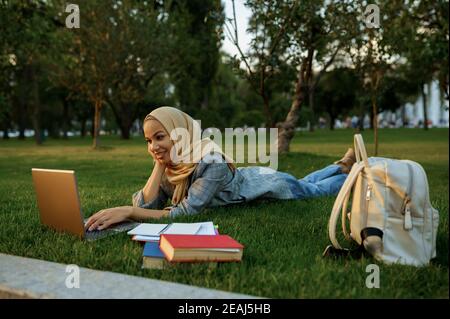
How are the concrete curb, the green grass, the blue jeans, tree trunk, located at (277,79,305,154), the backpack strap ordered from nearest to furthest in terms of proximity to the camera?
the concrete curb
the green grass
the backpack strap
the blue jeans
tree trunk, located at (277,79,305,154)

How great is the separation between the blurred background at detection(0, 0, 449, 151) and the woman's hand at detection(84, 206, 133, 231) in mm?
5077

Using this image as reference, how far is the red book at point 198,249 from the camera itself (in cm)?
305

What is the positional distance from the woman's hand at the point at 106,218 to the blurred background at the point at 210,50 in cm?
508

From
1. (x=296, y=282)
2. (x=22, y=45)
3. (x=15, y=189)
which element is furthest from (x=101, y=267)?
(x=22, y=45)

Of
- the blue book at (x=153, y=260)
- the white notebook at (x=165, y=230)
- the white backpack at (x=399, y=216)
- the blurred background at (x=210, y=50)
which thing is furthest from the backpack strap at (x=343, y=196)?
the blurred background at (x=210, y=50)

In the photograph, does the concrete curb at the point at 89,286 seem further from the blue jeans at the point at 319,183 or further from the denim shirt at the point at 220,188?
the blue jeans at the point at 319,183

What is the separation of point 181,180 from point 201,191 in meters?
0.24

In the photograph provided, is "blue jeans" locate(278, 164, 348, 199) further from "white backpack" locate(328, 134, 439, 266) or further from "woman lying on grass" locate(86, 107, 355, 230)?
"white backpack" locate(328, 134, 439, 266)

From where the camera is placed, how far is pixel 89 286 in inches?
105

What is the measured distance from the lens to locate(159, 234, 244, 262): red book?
305 centimetres

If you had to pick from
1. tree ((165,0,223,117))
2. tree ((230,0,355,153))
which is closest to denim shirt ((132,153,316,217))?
tree ((230,0,355,153))

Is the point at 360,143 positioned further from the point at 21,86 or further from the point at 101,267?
the point at 21,86

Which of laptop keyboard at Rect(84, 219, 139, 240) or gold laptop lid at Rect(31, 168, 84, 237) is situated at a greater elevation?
gold laptop lid at Rect(31, 168, 84, 237)

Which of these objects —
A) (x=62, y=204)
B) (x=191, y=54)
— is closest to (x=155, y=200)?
(x=62, y=204)
